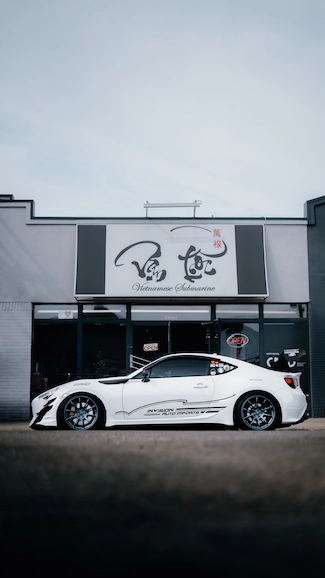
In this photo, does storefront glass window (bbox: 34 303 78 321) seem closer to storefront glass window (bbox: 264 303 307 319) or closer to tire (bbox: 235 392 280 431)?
storefront glass window (bbox: 264 303 307 319)

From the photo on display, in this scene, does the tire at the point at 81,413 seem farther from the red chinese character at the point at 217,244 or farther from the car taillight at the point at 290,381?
the red chinese character at the point at 217,244

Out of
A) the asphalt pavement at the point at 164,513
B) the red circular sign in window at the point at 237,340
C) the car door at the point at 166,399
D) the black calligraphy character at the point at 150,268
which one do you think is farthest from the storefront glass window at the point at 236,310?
the asphalt pavement at the point at 164,513

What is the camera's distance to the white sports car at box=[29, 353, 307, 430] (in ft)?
37.3

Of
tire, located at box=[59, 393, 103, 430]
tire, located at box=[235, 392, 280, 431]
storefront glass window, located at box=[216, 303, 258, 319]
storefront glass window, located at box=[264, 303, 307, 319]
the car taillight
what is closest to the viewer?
tire, located at box=[235, 392, 280, 431]

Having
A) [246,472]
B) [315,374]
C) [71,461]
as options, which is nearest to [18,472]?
[71,461]

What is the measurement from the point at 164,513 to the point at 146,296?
551 inches

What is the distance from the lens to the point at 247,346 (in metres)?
18.1

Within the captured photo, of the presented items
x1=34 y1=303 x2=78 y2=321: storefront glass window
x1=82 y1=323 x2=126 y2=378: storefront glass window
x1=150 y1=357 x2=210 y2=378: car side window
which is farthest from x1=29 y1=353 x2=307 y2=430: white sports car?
x1=34 y1=303 x2=78 y2=321: storefront glass window

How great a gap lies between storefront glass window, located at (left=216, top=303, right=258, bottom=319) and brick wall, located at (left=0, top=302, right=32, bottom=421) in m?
4.94

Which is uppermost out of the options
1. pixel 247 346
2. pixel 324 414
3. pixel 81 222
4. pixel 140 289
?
pixel 81 222

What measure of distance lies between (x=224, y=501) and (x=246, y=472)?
122 centimetres

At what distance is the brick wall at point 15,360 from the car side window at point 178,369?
22.4 feet

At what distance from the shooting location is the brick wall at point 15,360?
1753 centimetres

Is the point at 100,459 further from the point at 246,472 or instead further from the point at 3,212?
the point at 3,212
